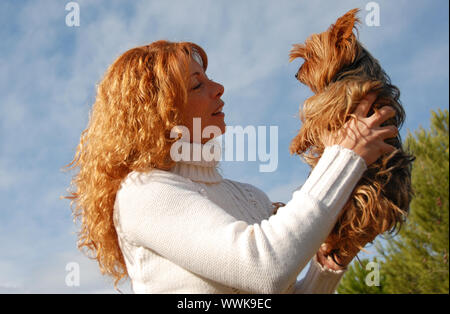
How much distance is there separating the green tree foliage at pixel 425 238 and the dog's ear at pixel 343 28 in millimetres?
22423

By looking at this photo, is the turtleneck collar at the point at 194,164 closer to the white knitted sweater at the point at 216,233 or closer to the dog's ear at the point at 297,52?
the white knitted sweater at the point at 216,233

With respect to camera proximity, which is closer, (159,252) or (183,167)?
(159,252)

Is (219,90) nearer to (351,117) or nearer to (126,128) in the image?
(126,128)

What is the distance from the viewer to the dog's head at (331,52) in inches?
106

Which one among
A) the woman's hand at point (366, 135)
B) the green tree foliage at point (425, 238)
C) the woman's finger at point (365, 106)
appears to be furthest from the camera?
the green tree foliage at point (425, 238)

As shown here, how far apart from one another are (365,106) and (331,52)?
1.56ft

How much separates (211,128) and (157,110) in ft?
1.24

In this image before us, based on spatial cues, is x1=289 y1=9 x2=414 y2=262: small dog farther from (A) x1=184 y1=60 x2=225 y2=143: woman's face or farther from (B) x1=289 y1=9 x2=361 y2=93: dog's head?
(A) x1=184 y1=60 x2=225 y2=143: woman's face

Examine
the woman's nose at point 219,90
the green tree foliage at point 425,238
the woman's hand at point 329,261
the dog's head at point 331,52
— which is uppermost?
the dog's head at point 331,52

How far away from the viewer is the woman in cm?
205

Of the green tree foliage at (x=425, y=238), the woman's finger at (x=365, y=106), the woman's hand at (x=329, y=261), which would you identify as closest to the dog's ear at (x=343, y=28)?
the woman's finger at (x=365, y=106)
